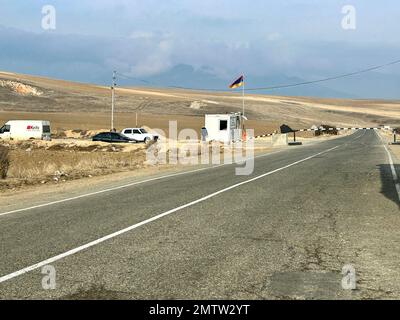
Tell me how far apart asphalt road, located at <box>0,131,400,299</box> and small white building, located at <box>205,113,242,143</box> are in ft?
120

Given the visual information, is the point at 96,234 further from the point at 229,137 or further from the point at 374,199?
the point at 229,137

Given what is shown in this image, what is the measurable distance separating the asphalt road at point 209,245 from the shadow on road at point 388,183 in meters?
0.14

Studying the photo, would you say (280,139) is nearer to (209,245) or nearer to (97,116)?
(209,245)

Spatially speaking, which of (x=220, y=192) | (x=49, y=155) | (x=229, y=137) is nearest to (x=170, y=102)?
(x=229, y=137)

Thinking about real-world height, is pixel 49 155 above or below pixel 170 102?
below

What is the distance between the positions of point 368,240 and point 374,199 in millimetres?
4881

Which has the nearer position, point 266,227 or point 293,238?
point 293,238

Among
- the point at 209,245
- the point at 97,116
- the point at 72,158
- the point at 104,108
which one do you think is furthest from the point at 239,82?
the point at 104,108

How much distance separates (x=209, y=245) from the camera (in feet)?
26.8

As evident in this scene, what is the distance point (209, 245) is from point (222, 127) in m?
43.9

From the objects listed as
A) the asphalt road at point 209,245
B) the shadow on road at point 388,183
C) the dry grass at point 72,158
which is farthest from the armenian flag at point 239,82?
the asphalt road at point 209,245

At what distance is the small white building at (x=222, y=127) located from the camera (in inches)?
2025

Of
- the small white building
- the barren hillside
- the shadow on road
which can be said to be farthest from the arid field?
the shadow on road

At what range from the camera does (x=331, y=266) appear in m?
7.01
